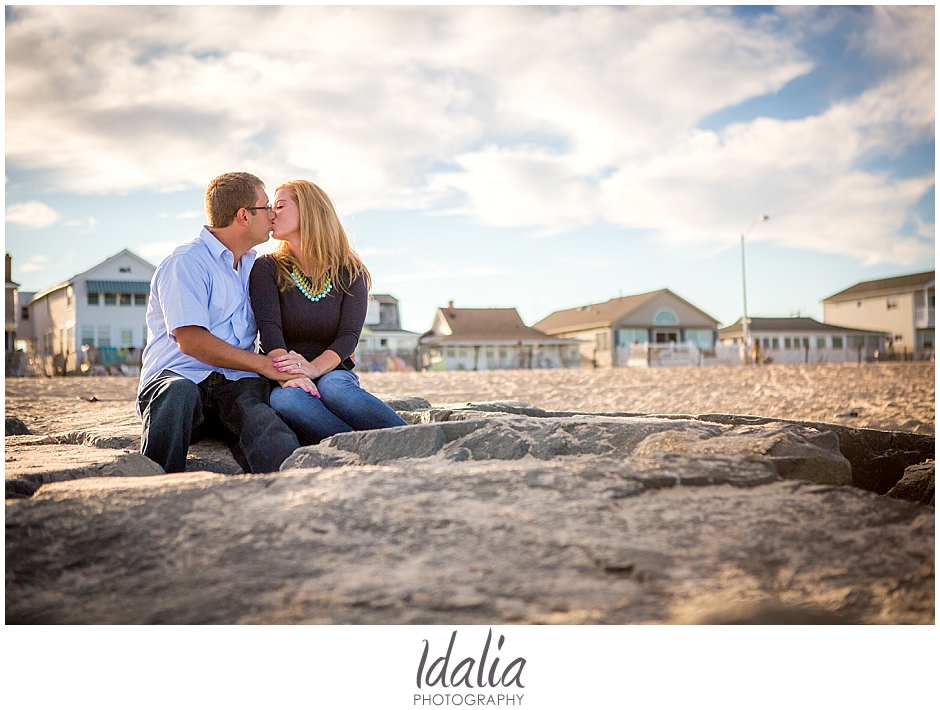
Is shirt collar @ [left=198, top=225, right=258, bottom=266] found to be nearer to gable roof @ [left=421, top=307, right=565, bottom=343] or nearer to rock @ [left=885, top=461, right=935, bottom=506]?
rock @ [left=885, top=461, right=935, bottom=506]

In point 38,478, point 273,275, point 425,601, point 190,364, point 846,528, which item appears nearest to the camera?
point 425,601

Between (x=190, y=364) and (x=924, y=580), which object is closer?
(x=924, y=580)

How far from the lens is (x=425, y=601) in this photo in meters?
1.15

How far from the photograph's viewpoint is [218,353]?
8.80 feet

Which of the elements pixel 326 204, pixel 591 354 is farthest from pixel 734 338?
pixel 326 204

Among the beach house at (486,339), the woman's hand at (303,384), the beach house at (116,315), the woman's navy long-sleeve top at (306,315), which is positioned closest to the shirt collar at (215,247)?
the woman's navy long-sleeve top at (306,315)

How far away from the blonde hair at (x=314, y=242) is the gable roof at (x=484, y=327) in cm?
3311

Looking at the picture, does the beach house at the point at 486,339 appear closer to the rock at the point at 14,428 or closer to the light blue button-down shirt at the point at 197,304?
the rock at the point at 14,428

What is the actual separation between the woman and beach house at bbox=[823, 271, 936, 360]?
2.20 m

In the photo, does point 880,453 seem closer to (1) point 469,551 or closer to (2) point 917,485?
(2) point 917,485

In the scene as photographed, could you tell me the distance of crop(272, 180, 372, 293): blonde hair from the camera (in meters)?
2.95

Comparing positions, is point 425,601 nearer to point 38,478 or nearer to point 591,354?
point 38,478

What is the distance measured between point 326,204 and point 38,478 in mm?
1616

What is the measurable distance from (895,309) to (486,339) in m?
25.0
